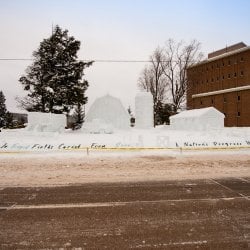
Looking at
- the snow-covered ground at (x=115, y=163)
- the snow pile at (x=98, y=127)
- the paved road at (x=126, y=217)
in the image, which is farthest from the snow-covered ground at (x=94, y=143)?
the paved road at (x=126, y=217)

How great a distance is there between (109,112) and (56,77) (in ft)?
26.7

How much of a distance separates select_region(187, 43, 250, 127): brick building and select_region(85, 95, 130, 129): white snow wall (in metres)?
24.2

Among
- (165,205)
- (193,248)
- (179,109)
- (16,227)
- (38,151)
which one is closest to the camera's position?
(193,248)

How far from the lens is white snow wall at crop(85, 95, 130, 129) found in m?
36.0

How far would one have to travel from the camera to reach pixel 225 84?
57.7 m

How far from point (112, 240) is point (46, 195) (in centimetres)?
415

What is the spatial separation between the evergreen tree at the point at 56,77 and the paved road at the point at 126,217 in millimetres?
28862

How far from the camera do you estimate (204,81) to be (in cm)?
6372

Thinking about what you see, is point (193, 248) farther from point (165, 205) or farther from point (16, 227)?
point (16, 227)

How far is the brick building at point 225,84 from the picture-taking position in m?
52.4

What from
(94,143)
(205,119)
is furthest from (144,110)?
(94,143)

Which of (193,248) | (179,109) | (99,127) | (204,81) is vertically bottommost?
(193,248)

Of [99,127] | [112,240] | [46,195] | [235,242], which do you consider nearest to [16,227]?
[112,240]

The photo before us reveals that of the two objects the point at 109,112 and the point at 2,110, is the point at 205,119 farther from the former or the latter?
the point at 2,110
